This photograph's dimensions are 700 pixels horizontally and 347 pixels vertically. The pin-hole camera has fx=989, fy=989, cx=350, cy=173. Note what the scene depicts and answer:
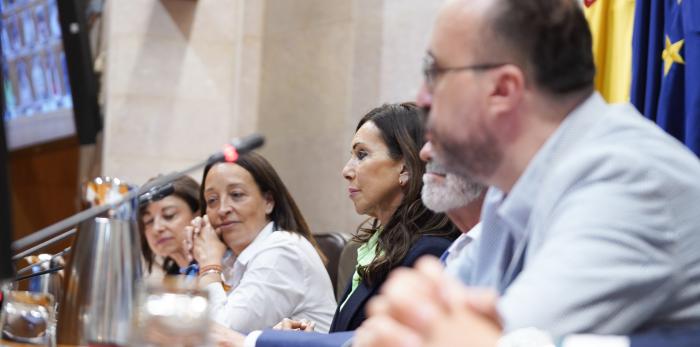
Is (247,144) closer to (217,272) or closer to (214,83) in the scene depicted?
(217,272)

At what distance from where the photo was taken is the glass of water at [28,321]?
72.7 inches

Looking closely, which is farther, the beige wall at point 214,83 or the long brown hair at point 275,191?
the beige wall at point 214,83

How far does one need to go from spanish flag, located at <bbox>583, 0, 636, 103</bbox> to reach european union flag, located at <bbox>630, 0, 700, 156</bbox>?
164 millimetres

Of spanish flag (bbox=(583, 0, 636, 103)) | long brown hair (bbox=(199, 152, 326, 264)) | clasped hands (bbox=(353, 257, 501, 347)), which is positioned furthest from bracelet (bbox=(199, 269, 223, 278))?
clasped hands (bbox=(353, 257, 501, 347))

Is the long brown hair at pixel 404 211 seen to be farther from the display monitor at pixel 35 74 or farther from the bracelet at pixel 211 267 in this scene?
the display monitor at pixel 35 74

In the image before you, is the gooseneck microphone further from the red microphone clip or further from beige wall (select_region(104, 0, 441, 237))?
beige wall (select_region(104, 0, 441, 237))

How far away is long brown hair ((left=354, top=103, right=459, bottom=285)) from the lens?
2.67 meters

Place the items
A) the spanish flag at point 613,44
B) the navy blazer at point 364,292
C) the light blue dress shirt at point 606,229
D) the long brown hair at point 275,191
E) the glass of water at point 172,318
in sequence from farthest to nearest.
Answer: the long brown hair at point 275,191, the spanish flag at point 613,44, the navy blazer at point 364,292, the glass of water at point 172,318, the light blue dress shirt at point 606,229

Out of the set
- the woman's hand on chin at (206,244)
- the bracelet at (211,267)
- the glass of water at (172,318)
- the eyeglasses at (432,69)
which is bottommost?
the bracelet at (211,267)

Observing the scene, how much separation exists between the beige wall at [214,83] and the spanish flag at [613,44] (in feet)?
7.90

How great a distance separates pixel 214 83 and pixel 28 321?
4199mm

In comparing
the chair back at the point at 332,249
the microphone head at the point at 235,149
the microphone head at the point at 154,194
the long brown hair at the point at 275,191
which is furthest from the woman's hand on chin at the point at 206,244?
the microphone head at the point at 235,149

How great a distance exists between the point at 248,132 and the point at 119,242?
435 centimetres

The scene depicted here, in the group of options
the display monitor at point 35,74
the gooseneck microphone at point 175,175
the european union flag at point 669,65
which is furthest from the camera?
the display monitor at point 35,74
